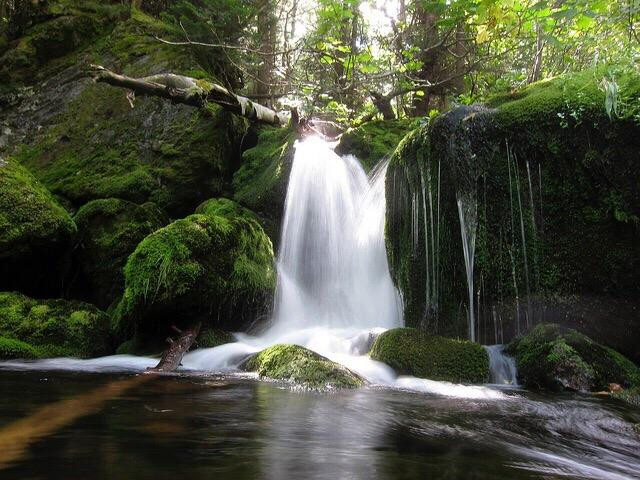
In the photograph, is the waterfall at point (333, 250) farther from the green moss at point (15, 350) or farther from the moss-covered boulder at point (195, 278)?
the green moss at point (15, 350)

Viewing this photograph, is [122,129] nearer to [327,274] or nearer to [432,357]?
[327,274]

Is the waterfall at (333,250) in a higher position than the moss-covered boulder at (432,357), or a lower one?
higher

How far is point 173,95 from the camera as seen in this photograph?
324 inches

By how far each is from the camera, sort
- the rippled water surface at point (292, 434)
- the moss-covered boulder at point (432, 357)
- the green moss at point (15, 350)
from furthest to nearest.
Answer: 1. the green moss at point (15, 350)
2. the moss-covered boulder at point (432, 357)
3. the rippled water surface at point (292, 434)

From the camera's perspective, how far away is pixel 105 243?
7.75 m

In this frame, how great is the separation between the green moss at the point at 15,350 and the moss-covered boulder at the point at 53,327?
0.04 feet

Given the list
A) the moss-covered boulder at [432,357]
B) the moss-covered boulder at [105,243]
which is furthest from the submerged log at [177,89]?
the moss-covered boulder at [432,357]

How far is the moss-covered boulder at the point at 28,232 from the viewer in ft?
22.4

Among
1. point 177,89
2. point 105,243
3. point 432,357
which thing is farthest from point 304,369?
point 177,89

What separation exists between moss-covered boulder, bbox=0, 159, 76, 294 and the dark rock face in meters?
5.75

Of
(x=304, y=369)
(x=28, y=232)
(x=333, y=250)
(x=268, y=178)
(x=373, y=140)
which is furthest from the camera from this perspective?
(x=373, y=140)

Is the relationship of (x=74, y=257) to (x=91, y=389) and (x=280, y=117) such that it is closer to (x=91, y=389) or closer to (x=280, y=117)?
(x=91, y=389)

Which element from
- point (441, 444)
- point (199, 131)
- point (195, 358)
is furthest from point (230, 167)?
point (441, 444)

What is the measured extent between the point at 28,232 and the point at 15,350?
2.17 metres
